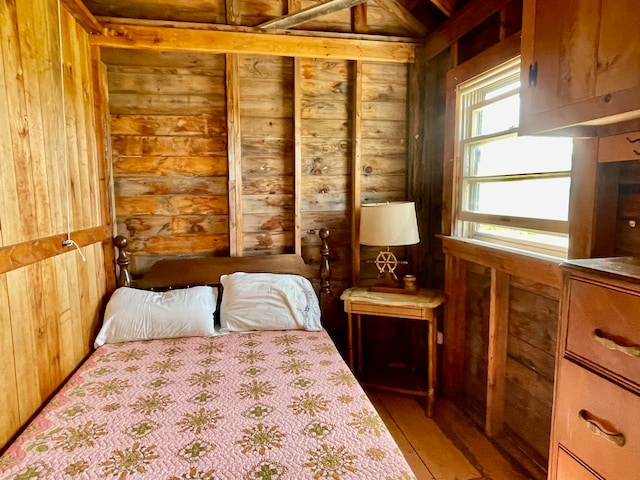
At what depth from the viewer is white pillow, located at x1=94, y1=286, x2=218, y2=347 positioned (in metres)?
2.24

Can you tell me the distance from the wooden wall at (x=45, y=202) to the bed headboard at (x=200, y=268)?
144 mm

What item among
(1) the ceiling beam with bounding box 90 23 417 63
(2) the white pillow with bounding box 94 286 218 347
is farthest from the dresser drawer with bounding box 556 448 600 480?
(1) the ceiling beam with bounding box 90 23 417 63

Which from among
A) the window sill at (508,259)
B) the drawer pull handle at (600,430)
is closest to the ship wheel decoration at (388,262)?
the window sill at (508,259)

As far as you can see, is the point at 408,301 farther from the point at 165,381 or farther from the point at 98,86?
the point at 98,86

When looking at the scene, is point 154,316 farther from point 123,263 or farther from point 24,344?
point 24,344

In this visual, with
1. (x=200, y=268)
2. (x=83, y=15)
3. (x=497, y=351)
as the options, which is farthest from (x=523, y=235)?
(x=83, y=15)

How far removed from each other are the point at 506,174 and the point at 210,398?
1810 millimetres

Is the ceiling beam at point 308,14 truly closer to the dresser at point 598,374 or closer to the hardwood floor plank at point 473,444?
the dresser at point 598,374

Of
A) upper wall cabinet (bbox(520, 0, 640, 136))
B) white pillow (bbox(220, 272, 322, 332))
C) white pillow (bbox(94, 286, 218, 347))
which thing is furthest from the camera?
white pillow (bbox(220, 272, 322, 332))

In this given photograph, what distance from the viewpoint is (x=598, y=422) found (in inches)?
40.5

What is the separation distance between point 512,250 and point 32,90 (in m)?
2.32

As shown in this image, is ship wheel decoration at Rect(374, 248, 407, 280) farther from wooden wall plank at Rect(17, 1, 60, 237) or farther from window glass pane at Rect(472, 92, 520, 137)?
wooden wall plank at Rect(17, 1, 60, 237)

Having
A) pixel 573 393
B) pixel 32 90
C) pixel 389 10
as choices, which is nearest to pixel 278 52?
pixel 389 10

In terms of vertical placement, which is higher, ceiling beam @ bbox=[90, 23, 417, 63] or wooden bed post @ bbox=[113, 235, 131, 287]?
ceiling beam @ bbox=[90, 23, 417, 63]
